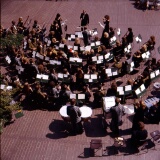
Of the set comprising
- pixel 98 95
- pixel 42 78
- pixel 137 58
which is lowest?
pixel 98 95

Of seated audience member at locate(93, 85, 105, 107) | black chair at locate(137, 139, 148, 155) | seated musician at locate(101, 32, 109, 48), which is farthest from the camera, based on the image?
seated musician at locate(101, 32, 109, 48)

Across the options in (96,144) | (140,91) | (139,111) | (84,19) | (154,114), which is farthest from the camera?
(84,19)

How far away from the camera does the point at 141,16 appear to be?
22812 mm

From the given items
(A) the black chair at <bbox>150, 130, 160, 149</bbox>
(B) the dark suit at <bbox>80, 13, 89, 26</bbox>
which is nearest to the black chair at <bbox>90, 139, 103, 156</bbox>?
(A) the black chair at <bbox>150, 130, 160, 149</bbox>

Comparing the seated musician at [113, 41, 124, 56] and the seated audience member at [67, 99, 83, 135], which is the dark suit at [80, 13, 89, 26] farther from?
the seated audience member at [67, 99, 83, 135]

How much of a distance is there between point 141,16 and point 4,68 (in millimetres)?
12537

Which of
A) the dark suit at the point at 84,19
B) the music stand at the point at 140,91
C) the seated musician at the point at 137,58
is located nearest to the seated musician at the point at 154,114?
the music stand at the point at 140,91

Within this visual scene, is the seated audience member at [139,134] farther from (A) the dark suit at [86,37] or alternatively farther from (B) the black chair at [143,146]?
(A) the dark suit at [86,37]

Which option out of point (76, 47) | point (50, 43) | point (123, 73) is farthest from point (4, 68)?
point (123, 73)

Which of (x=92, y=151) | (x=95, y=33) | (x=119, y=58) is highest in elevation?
(x=95, y=33)

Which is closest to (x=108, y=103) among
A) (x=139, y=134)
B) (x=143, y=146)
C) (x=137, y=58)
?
(x=139, y=134)

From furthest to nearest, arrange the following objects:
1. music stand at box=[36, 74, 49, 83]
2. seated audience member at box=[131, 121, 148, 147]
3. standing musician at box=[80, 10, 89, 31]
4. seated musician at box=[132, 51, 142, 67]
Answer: standing musician at box=[80, 10, 89, 31], seated musician at box=[132, 51, 142, 67], music stand at box=[36, 74, 49, 83], seated audience member at box=[131, 121, 148, 147]

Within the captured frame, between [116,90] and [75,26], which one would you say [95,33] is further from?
[116,90]

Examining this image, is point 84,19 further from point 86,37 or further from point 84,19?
point 86,37
